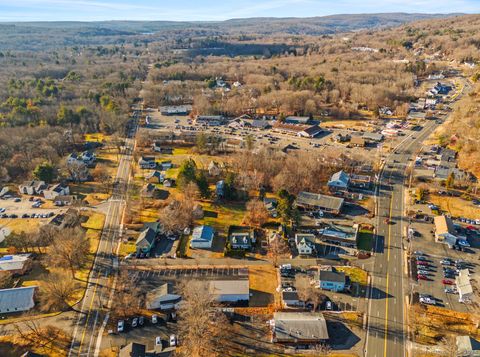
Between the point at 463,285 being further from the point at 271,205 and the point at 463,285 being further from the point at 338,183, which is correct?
the point at 271,205

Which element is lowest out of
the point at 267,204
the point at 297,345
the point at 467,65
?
the point at 297,345

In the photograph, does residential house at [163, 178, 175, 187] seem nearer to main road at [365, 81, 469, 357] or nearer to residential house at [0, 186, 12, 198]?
residential house at [0, 186, 12, 198]

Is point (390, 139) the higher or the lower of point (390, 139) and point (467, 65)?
the lower

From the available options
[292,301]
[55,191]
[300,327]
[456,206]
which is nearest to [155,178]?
[55,191]

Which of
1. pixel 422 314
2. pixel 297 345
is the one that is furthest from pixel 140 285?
pixel 422 314

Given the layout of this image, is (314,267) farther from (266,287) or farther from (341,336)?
(341,336)

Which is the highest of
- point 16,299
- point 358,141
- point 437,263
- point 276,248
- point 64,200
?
point 358,141

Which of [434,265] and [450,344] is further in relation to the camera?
[434,265]
